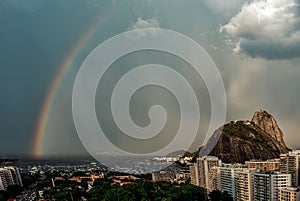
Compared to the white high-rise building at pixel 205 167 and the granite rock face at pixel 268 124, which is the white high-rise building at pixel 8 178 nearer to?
the white high-rise building at pixel 205 167

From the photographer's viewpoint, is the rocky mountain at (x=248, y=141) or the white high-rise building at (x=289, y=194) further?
the rocky mountain at (x=248, y=141)

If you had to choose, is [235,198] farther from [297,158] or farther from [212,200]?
[297,158]

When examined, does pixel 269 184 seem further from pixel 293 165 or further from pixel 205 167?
pixel 205 167

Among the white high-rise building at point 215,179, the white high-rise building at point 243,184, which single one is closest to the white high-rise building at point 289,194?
the white high-rise building at point 243,184

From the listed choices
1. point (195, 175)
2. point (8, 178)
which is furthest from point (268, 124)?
point (8, 178)

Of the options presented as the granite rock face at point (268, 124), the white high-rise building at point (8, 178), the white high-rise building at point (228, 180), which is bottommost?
the white high-rise building at point (8, 178)

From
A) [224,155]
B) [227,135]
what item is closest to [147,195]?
[224,155]
